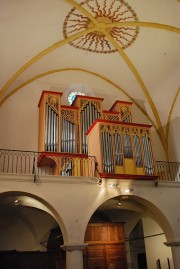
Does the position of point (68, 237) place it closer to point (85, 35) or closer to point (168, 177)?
point (168, 177)

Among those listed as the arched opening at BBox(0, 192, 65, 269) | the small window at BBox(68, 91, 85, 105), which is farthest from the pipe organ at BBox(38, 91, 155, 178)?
the arched opening at BBox(0, 192, 65, 269)

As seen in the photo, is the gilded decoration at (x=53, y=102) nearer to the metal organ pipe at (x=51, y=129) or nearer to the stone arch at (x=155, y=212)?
the metal organ pipe at (x=51, y=129)

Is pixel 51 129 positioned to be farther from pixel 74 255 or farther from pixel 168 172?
pixel 168 172

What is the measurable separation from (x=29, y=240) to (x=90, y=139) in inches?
202

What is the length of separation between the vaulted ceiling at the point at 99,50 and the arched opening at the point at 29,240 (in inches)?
188

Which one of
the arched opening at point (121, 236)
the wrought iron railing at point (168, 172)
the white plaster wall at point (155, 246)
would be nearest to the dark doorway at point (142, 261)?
the arched opening at point (121, 236)

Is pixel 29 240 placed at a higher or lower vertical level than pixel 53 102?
lower

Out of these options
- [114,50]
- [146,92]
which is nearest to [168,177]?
[146,92]

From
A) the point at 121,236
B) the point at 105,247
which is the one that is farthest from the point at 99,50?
the point at 105,247

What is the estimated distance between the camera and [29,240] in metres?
13.2

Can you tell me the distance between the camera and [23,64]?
511 inches

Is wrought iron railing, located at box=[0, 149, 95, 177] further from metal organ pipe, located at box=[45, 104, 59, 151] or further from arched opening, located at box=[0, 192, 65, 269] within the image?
arched opening, located at box=[0, 192, 65, 269]

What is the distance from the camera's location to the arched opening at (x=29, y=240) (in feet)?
41.1

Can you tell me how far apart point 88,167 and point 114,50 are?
5.38 m
